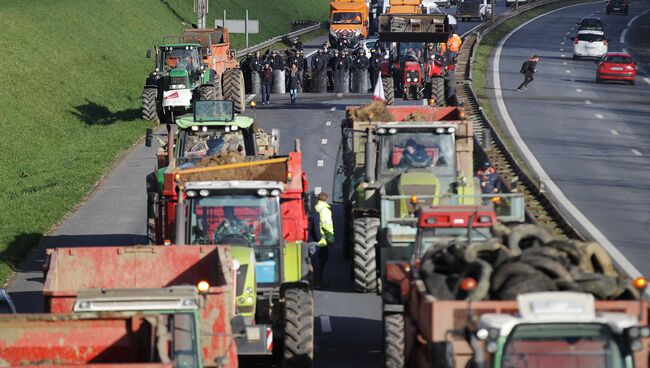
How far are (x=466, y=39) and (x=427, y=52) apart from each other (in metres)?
27.5

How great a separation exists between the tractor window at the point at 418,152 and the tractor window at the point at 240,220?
19.9 ft

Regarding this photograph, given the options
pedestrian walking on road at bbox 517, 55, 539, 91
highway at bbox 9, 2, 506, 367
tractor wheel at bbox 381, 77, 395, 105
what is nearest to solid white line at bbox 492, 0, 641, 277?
pedestrian walking on road at bbox 517, 55, 539, 91

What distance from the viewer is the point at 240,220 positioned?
17.9 metres

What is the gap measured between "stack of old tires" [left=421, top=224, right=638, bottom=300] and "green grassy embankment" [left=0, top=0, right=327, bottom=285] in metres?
12.5

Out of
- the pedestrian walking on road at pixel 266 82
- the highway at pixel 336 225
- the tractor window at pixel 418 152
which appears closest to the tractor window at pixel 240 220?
the highway at pixel 336 225

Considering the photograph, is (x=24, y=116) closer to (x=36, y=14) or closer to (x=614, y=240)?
(x=36, y=14)

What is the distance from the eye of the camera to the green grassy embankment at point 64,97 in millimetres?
33188

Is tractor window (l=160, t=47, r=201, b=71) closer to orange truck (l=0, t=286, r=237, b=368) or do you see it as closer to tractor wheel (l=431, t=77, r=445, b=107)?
tractor wheel (l=431, t=77, r=445, b=107)

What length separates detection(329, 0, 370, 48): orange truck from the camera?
7681 centimetres

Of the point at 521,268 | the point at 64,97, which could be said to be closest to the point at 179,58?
the point at 64,97

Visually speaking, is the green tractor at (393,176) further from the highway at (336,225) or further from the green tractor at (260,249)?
the green tractor at (260,249)

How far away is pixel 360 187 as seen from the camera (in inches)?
934

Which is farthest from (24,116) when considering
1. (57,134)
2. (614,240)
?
(614,240)

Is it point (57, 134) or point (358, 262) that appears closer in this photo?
point (358, 262)
